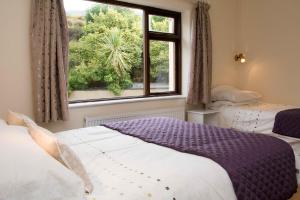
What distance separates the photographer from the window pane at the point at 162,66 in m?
3.97

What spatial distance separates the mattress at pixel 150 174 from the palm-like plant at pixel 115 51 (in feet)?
6.21

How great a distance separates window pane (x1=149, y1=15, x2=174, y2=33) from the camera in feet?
12.7

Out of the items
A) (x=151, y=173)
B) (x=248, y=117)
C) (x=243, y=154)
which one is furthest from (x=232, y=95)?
(x=151, y=173)

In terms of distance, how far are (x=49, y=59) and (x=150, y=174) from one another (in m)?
1.84

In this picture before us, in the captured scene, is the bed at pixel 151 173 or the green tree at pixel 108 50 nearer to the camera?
the bed at pixel 151 173

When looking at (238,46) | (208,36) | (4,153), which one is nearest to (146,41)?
(208,36)

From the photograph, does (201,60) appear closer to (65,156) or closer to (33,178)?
(65,156)

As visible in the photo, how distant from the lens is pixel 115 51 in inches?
143

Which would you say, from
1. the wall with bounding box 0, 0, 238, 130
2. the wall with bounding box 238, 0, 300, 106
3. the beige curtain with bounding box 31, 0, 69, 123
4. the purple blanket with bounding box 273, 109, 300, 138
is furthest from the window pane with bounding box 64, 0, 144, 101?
the wall with bounding box 238, 0, 300, 106

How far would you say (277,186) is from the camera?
68.1 inches

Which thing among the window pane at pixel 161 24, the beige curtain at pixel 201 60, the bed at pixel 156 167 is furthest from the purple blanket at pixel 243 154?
the window pane at pixel 161 24

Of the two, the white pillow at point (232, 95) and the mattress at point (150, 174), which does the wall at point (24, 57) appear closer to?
the white pillow at point (232, 95)

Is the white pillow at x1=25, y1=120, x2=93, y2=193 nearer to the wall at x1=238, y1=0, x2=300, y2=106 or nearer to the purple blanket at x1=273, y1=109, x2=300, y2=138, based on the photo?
the purple blanket at x1=273, y1=109, x2=300, y2=138

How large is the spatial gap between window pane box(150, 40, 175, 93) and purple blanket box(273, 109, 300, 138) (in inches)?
61.5
